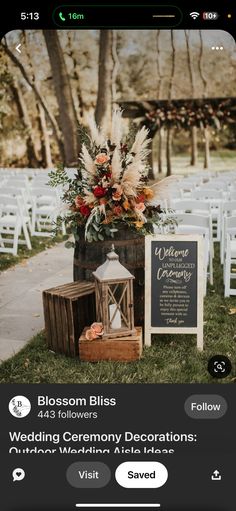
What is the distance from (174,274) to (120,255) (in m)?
0.44

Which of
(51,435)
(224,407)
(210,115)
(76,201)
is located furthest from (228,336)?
(210,115)

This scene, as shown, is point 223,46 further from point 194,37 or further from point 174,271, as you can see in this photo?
point 174,271

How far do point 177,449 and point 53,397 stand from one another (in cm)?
58

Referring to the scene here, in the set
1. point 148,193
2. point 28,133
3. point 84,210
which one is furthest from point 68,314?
point 28,133

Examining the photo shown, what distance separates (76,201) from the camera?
4414mm

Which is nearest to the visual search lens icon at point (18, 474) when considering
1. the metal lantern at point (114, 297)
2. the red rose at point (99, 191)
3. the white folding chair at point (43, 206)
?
the metal lantern at point (114, 297)

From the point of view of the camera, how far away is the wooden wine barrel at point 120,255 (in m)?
4.59

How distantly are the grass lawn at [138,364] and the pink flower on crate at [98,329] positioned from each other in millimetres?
212

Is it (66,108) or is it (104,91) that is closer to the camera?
(104,91)

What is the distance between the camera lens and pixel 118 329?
4.30 meters

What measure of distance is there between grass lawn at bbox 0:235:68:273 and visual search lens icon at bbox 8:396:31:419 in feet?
16.2
